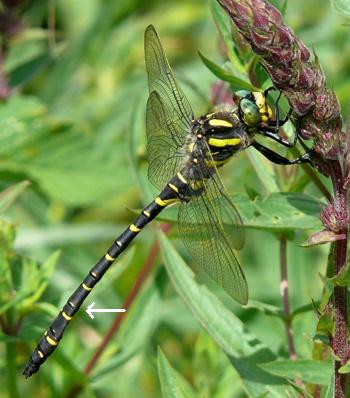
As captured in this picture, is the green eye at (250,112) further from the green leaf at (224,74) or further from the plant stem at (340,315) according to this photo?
the plant stem at (340,315)

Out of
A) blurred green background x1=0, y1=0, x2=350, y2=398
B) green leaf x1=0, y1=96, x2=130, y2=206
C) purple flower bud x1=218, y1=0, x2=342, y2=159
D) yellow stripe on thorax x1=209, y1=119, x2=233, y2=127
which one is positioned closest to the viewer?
purple flower bud x1=218, y1=0, x2=342, y2=159

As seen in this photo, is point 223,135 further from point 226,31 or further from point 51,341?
point 51,341

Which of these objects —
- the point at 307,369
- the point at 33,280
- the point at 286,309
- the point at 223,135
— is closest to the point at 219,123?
the point at 223,135

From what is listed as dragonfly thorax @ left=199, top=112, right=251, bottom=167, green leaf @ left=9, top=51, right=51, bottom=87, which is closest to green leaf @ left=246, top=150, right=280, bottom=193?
dragonfly thorax @ left=199, top=112, right=251, bottom=167

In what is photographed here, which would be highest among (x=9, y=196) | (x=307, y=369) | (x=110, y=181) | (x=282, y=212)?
(x=9, y=196)

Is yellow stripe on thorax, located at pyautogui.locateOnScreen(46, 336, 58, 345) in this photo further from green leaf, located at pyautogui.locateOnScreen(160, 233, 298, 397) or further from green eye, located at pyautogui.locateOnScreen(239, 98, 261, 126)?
green eye, located at pyautogui.locateOnScreen(239, 98, 261, 126)
